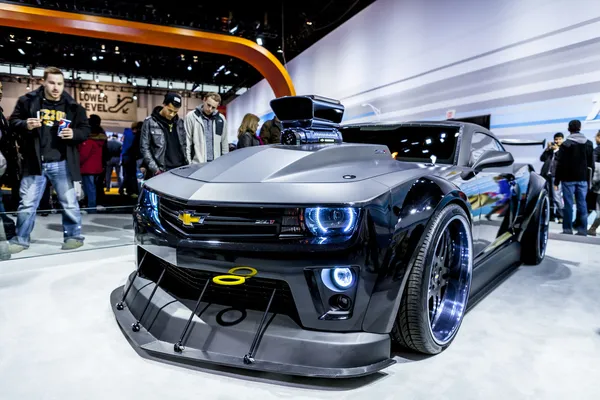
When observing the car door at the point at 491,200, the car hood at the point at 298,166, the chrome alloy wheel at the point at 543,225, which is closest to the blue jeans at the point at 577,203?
the chrome alloy wheel at the point at 543,225

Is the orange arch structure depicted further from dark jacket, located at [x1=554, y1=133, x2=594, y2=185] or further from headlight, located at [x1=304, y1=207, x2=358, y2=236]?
headlight, located at [x1=304, y1=207, x2=358, y2=236]

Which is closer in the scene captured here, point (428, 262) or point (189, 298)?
point (428, 262)

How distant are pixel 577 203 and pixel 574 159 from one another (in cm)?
60

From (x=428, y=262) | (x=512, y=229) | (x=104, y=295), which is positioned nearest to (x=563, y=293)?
(x=512, y=229)

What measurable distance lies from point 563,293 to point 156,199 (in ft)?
8.60

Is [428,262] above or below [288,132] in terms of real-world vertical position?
below

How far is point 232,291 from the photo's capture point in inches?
65.9

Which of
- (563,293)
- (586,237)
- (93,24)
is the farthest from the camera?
(93,24)

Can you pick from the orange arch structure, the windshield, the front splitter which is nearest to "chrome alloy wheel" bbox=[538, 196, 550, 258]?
the windshield

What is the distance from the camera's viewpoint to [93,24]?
757cm

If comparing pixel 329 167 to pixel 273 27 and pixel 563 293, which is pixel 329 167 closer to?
pixel 563 293

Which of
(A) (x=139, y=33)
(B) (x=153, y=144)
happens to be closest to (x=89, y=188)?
(B) (x=153, y=144)

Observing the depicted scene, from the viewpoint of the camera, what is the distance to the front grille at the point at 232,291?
1586 mm

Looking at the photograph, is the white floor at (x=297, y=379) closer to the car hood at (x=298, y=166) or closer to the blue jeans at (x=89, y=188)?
the car hood at (x=298, y=166)
